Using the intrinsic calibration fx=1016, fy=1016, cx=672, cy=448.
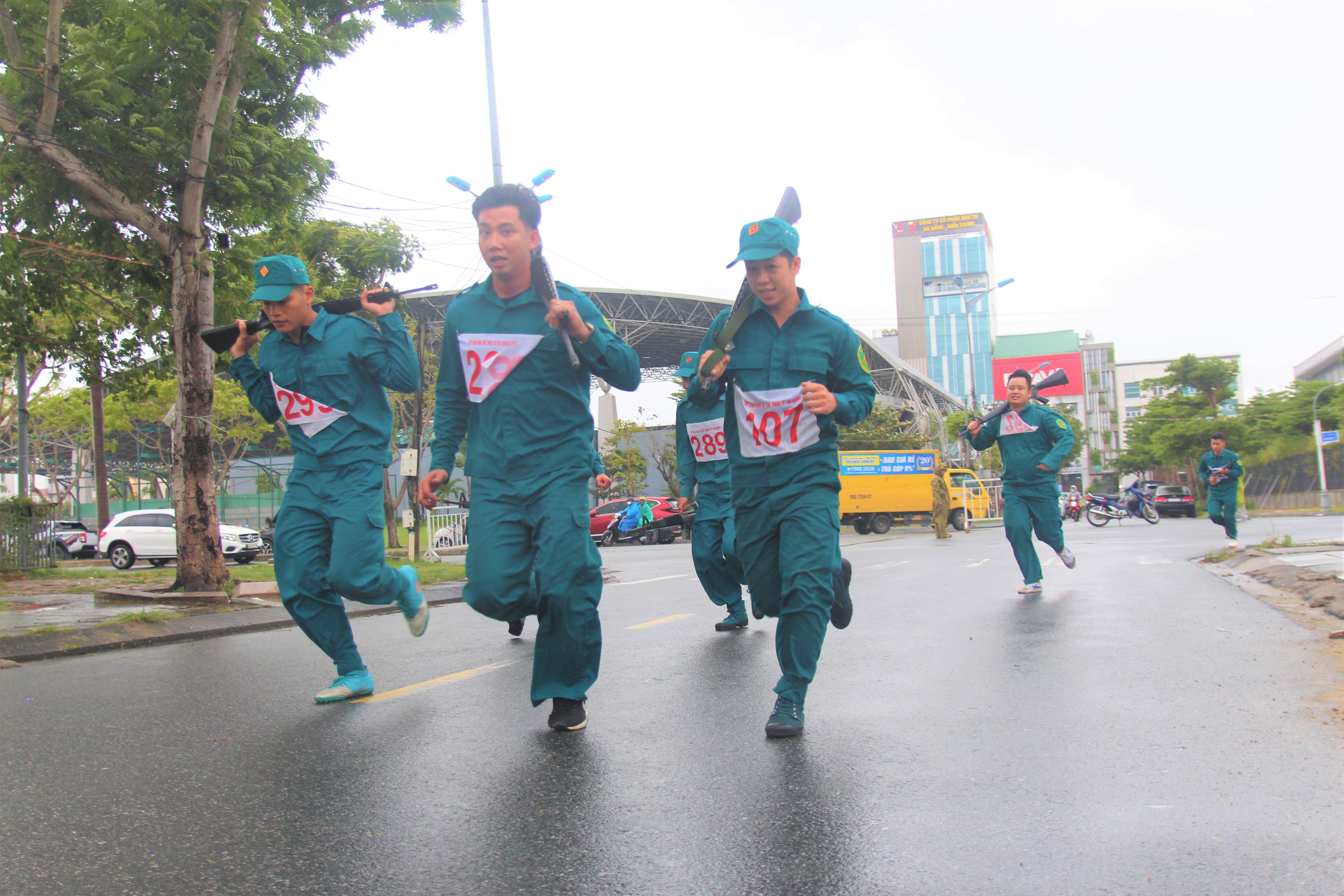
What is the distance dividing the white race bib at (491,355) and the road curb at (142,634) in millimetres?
3761

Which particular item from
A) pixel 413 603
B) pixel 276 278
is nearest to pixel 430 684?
pixel 413 603

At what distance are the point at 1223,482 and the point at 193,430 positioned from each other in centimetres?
1392

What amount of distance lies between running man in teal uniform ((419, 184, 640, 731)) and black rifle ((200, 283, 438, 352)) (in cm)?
74

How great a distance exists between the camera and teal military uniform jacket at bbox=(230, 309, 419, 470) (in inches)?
176

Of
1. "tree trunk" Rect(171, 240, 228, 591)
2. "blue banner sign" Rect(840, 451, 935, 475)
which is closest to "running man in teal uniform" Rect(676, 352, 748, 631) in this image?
"tree trunk" Rect(171, 240, 228, 591)

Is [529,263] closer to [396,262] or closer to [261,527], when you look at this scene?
[396,262]

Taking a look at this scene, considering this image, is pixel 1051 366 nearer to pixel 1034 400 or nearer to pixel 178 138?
pixel 1034 400

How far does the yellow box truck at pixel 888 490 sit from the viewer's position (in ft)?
102

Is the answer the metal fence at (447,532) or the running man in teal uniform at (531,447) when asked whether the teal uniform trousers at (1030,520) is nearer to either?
the running man in teal uniform at (531,447)

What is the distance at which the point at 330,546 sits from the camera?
14.6ft

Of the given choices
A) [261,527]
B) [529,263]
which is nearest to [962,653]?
[529,263]

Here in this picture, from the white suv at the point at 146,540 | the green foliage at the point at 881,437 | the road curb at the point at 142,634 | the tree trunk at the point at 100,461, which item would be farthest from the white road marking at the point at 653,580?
the green foliage at the point at 881,437

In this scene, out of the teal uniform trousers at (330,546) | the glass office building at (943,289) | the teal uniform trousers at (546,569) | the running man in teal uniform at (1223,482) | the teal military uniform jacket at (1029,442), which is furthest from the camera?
the glass office building at (943,289)

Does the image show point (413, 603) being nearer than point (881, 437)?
Yes
